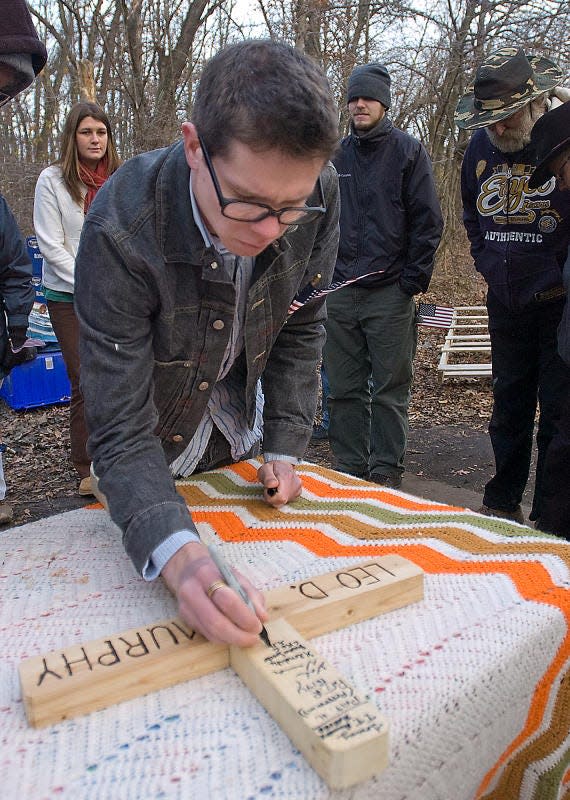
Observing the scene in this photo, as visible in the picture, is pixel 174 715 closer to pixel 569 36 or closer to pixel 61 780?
pixel 61 780

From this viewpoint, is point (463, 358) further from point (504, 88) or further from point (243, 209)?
point (243, 209)

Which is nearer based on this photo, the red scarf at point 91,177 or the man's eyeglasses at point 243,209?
the man's eyeglasses at point 243,209

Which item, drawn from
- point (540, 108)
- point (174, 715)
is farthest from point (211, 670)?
point (540, 108)

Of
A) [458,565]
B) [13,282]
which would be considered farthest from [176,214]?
[13,282]

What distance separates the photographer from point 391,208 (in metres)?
3.55

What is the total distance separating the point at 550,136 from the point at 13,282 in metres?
2.35

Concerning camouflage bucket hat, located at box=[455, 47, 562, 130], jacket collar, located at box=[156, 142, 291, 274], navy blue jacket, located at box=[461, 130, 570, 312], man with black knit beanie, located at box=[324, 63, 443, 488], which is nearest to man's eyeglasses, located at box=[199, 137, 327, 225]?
jacket collar, located at box=[156, 142, 291, 274]

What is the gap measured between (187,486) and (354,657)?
819mm

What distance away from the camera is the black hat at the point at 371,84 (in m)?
3.49

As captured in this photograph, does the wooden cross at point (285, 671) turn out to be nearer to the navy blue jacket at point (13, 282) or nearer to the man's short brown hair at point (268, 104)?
the man's short brown hair at point (268, 104)

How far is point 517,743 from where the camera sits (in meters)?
1.08

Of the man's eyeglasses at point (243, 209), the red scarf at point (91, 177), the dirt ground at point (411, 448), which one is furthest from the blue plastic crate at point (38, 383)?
the man's eyeglasses at point (243, 209)

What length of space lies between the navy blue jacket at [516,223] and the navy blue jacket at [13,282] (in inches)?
82.2

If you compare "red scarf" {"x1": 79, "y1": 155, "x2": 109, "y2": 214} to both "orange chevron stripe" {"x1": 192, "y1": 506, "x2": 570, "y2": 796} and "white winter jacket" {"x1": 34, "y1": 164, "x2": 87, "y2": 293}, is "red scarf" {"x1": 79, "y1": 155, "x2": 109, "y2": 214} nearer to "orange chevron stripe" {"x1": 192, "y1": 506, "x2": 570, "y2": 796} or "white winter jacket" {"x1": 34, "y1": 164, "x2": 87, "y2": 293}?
"white winter jacket" {"x1": 34, "y1": 164, "x2": 87, "y2": 293}
